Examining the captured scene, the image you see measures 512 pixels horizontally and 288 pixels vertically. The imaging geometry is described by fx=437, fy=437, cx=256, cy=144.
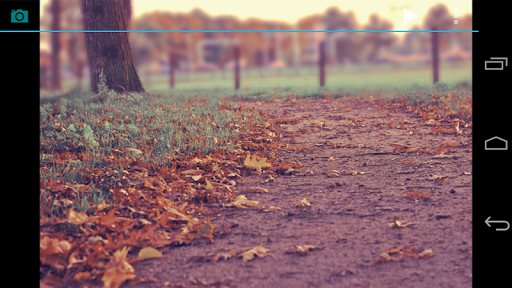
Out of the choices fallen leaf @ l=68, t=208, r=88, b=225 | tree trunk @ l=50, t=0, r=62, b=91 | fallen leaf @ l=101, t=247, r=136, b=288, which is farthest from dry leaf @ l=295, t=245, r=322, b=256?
tree trunk @ l=50, t=0, r=62, b=91

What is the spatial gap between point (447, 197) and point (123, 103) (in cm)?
580

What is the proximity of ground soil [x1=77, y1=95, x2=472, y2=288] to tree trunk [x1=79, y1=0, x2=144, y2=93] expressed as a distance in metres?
5.14

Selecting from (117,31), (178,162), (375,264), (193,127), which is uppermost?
(117,31)

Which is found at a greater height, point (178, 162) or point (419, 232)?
point (178, 162)

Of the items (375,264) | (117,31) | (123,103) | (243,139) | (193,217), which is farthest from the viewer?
(117,31)

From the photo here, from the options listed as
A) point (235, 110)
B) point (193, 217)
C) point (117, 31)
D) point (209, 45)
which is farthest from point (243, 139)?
point (209, 45)

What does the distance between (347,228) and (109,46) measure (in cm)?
745

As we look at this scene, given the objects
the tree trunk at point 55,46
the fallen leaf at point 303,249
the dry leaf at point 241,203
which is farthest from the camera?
the tree trunk at point 55,46

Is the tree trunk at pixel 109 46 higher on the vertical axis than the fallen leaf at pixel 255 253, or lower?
higher

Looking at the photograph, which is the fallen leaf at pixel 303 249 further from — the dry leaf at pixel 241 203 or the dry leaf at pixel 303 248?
the dry leaf at pixel 241 203

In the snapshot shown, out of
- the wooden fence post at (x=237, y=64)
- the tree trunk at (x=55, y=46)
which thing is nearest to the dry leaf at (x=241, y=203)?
the wooden fence post at (x=237, y=64)

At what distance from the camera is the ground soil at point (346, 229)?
2.45 meters

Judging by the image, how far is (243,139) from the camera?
596cm
